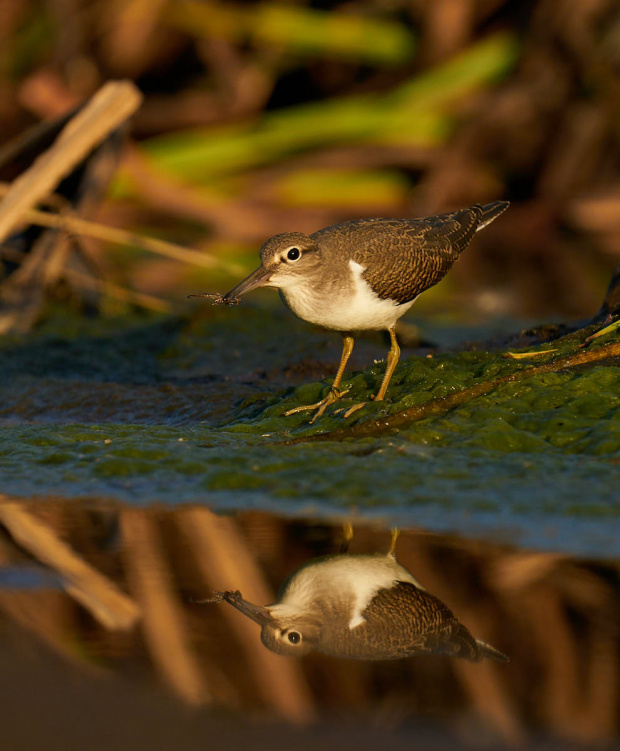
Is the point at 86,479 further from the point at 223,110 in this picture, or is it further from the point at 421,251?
the point at 223,110

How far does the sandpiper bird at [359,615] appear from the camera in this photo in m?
2.93

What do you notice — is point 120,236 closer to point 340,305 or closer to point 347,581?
point 340,305

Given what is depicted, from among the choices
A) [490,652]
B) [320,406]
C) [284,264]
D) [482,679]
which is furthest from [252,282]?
[482,679]

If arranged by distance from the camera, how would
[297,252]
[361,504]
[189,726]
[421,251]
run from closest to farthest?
[189,726]
[361,504]
[297,252]
[421,251]

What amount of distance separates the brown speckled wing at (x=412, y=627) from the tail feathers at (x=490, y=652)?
1 centimetres

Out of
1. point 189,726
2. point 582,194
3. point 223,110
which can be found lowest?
point 189,726

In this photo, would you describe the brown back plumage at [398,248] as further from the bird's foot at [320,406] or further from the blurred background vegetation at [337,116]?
the blurred background vegetation at [337,116]

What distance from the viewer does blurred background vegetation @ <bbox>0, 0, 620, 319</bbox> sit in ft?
40.2

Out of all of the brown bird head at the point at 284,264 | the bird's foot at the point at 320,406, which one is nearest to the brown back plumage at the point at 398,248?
the brown bird head at the point at 284,264

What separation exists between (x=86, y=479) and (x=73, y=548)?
2.95ft

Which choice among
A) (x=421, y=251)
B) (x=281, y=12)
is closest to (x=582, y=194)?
(x=281, y=12)

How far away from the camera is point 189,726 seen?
95.7 inches

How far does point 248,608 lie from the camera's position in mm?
3193

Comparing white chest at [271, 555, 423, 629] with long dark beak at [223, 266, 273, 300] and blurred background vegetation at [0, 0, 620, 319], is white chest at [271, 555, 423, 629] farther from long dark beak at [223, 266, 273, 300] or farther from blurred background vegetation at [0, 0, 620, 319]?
blurred background vegetation at [0, 0, 620, 319]
